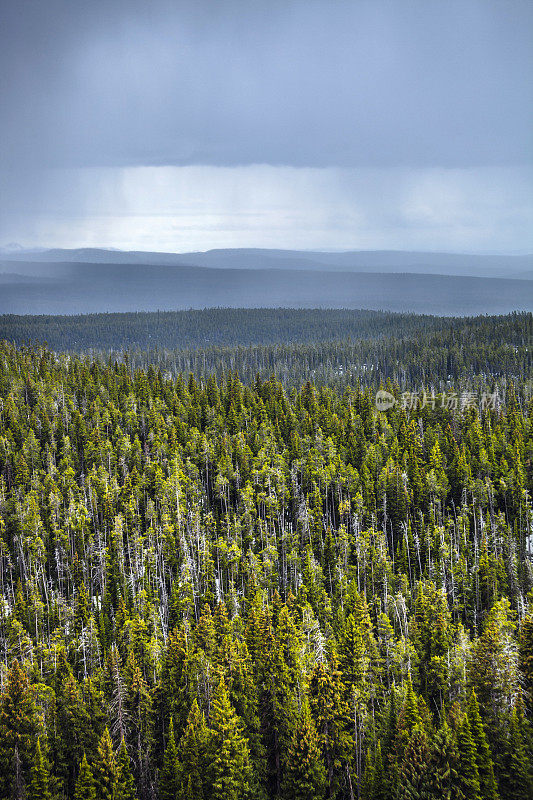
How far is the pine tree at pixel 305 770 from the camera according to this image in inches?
1861

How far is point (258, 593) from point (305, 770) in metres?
36.9

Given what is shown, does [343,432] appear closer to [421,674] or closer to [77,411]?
[77,411]

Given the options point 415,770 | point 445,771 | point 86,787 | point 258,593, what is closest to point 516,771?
point 445,771

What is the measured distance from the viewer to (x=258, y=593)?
8406 centimetres

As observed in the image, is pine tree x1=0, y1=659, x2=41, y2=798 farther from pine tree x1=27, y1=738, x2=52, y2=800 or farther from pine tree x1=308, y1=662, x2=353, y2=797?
pine tree x1=308, y1=662, x2=353, y2=797

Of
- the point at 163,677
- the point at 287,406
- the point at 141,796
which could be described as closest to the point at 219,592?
the point at 163,677

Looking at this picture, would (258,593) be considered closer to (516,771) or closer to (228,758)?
(228,758)

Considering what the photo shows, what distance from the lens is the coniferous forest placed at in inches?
1912

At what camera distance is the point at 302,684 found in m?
→ 54.9

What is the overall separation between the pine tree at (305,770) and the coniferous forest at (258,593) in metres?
0.14

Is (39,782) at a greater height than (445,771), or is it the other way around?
(445,771)

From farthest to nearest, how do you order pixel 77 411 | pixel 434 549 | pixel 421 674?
pixel 77 411, pixel 434 549, pixel 421 674

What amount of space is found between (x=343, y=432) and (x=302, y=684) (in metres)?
86.8

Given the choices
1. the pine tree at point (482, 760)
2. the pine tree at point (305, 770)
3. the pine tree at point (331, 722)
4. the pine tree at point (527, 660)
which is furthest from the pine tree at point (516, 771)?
the pine tree at point (305, 770)
